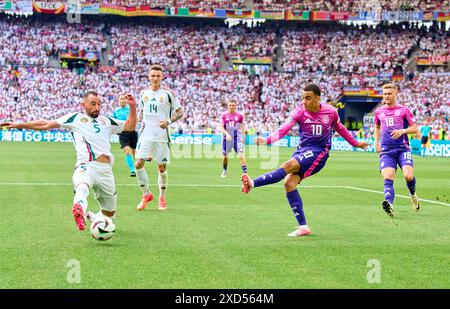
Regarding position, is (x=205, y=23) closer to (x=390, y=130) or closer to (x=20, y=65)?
(x=20, y=65)

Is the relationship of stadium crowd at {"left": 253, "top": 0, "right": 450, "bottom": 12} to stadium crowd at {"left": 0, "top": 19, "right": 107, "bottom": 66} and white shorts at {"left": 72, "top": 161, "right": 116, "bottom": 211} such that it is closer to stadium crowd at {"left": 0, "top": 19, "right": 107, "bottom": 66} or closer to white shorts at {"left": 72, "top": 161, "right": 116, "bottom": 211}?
stadium crowd at {"left": 0, "top": 19, "right": 107, "bottom": 66}

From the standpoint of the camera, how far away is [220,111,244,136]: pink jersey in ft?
77.6

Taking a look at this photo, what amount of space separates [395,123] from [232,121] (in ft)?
33.8

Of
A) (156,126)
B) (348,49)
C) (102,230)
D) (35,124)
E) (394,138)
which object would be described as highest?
(35,124)

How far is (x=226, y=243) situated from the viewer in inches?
365

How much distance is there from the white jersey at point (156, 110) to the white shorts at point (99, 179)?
3.96 meters

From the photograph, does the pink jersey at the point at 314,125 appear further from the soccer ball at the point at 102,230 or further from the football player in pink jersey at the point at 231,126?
the football player in pink jersey at the point at 231,126

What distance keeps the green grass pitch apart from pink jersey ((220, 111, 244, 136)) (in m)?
6.80

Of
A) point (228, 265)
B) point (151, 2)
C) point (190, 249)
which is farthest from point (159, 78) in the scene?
point (151, 2)

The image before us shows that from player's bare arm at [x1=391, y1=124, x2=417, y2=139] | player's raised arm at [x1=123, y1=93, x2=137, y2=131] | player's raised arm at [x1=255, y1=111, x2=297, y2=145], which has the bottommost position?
player's bare arm at [x1=391, y1=124, x2=417, y2=139]

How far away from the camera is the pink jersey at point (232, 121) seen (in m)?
23.6

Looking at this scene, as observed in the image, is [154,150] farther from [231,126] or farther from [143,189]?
[231,126]

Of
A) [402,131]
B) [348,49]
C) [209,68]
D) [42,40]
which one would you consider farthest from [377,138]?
[348,49]

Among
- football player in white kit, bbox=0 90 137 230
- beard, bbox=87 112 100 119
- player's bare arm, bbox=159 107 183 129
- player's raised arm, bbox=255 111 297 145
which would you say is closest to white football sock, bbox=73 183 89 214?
football player in white kit, bbox=0 90 137 230
